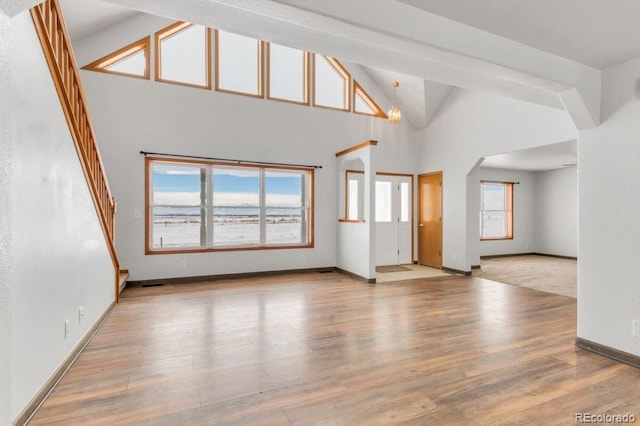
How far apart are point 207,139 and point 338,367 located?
459 centimetres

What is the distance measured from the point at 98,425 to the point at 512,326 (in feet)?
12.1

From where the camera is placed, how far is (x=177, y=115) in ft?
17.8

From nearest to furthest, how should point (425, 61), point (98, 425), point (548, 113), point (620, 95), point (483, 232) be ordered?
point (98, 425), point (425, 61), point (620, 95), point (548, 113), point (483, 232)

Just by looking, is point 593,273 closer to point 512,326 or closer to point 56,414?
point 512,326

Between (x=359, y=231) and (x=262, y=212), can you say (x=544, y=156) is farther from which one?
(x=262, y=212)

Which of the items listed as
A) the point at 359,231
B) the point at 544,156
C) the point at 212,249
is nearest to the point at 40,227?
the point at 212,249

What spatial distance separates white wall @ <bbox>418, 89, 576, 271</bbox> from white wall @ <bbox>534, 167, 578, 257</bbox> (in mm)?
3728

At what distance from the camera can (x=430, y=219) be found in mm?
7168

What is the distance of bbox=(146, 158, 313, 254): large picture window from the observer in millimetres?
5434

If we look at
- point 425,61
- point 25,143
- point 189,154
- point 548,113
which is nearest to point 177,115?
point 189,154

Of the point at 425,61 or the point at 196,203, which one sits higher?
the point at 425,61

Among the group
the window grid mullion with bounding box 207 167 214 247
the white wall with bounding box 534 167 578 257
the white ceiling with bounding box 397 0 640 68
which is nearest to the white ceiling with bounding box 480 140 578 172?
the white wall with bounding box 534 167 578 257

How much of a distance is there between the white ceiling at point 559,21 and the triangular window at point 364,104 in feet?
15.5

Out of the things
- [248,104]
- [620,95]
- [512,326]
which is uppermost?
[248,104]
